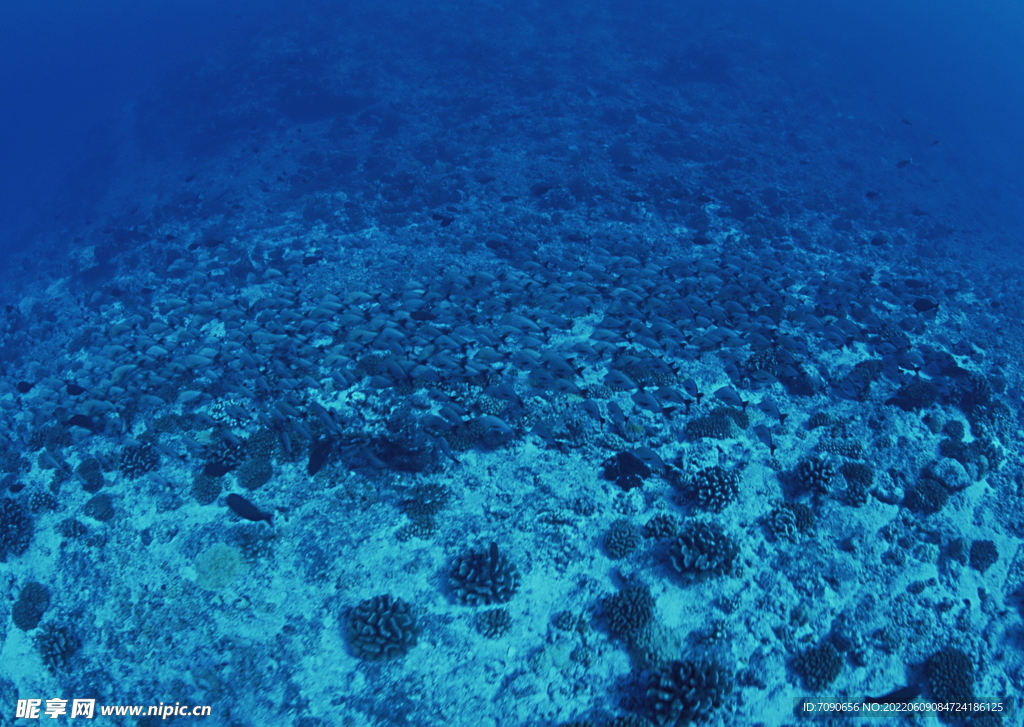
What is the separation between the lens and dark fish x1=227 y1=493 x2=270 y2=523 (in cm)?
1017

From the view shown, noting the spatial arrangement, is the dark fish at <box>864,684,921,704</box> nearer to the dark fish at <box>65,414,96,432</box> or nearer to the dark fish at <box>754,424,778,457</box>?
the dark fish at <box>754,424,778,457</box>

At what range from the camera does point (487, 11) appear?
4575cm

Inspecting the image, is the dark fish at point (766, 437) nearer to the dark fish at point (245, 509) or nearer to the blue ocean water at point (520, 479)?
the blue ocean water at point (520, 479)

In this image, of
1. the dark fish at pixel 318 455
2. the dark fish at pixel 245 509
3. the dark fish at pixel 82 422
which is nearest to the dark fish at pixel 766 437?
the dark fish at pixel 318 455

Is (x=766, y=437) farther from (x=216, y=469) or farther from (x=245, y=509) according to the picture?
(x=216, y=469)

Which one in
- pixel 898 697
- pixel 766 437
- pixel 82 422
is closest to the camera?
pixel 898 697

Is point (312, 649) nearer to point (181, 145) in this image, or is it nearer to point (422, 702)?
point (422, 702)

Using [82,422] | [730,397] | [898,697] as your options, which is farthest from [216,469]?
[898,697]

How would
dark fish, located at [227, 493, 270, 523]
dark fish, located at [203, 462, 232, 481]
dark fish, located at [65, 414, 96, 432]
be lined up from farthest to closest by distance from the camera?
1. dark fish, located at [65, 414, 96, 432]
2. dark fish, located at [203, 462, 232, 481]
3. dark fish, located at [227, 493, 270, 523]

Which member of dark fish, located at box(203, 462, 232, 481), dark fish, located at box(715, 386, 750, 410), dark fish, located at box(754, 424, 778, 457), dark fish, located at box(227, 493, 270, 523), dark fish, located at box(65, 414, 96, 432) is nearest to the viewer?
dark fish, located at box(227, 493, 270, 523)

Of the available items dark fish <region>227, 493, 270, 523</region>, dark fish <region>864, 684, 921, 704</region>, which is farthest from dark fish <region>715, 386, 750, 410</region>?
dark fish <region>227, 493, 270, 523</region>

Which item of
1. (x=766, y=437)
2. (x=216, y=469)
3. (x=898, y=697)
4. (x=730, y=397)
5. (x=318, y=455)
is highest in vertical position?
(x=730, y=397)

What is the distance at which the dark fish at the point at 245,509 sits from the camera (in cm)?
1017

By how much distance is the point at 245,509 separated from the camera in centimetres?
1022
